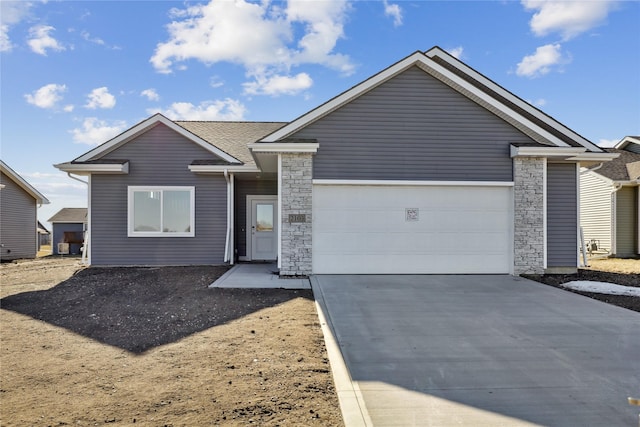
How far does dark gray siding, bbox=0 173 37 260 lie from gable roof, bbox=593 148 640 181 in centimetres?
2842

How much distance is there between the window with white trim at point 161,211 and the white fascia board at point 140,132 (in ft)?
4.48

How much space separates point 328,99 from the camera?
366 inches

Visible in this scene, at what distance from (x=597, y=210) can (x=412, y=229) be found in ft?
42.1

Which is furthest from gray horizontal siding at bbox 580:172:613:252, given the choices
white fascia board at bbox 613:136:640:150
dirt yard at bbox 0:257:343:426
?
dirt yard at bbox 0:257:343:426

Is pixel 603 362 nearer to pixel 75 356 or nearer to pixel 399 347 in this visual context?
pixel 399 347

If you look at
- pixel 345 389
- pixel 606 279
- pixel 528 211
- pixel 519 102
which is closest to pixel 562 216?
pixel 528 211

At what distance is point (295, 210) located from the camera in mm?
9203

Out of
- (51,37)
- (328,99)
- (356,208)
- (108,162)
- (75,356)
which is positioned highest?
(51,37)

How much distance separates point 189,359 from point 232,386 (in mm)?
978

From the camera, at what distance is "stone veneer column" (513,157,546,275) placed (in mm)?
9617

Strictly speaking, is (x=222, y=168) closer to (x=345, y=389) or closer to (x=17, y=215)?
(x=345, y=389)

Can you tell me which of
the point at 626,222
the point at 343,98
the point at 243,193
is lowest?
the point at 626,222

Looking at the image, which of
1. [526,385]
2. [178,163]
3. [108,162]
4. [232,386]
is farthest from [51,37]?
[526,385]

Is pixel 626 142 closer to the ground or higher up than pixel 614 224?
higher up
